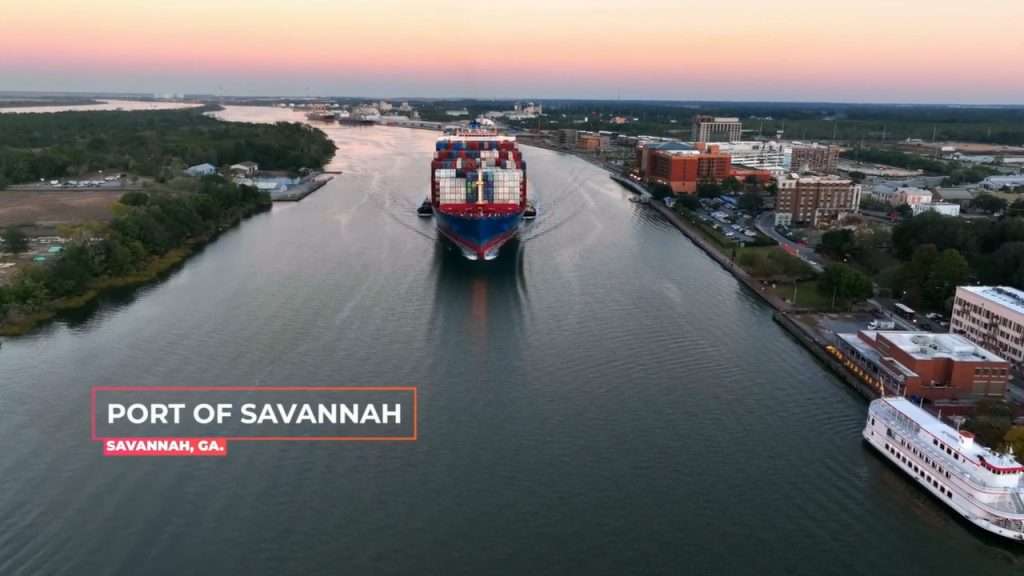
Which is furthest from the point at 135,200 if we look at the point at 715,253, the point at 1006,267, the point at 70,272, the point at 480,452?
the point at 1006,267

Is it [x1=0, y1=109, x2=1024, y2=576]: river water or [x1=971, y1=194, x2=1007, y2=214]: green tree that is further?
[x1=971, y1=194, x2=1007, y2=214]: green tree

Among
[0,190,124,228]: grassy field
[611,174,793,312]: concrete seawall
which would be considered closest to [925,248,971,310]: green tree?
[611,174,793,312]: concrete seawall

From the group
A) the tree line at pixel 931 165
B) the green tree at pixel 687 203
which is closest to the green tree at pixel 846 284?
the green tree at pixel 687 203

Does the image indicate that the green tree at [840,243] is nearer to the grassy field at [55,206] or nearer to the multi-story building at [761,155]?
the grassy field at [55,206]

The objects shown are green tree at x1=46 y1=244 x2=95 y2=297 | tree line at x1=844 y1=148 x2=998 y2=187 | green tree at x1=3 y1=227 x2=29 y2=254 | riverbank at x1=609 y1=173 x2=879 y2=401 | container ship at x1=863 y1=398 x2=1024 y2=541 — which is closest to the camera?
container ship at x1=863 y1=398 x2=1024 y2=541

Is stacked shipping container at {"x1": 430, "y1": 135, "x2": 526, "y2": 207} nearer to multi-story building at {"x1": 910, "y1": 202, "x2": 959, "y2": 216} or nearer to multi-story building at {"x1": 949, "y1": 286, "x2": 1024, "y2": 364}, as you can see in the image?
multi-story building at {"x1": 949, "y1": 286, "x2": 1024, "y2": 364}

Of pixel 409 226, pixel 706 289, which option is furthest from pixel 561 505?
pixel 409 226

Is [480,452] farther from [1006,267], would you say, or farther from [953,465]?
[1006,267]
